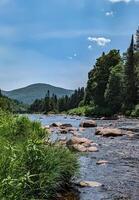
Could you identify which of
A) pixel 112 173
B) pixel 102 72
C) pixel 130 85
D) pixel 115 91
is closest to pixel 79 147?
pixel 112 173

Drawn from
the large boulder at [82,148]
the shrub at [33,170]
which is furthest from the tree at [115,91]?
the shrub at [33,170]

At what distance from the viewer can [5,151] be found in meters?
10.5

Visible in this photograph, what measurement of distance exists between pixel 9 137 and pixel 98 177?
4.05 meters

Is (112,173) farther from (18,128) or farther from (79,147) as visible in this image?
(79,147)

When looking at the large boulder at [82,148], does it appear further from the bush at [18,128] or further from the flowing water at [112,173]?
the bush at [18,128]

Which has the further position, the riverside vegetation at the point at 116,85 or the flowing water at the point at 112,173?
the riverside vegetation at the point at 116,85

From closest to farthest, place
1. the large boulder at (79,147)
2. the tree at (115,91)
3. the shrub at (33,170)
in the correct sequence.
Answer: the shrub at (33,170)
the large boulder at (79,147)
the tree at (115,91)

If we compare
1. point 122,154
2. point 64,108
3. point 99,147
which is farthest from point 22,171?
point 64,108

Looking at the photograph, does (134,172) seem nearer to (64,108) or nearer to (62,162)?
(62,162)

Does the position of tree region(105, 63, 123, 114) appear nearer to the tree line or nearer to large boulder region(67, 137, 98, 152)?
the tree line

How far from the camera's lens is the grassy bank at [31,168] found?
9.04 metres

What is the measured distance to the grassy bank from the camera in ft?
29.7

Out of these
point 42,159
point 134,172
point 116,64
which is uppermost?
point 116,64

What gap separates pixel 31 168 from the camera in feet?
36.8
